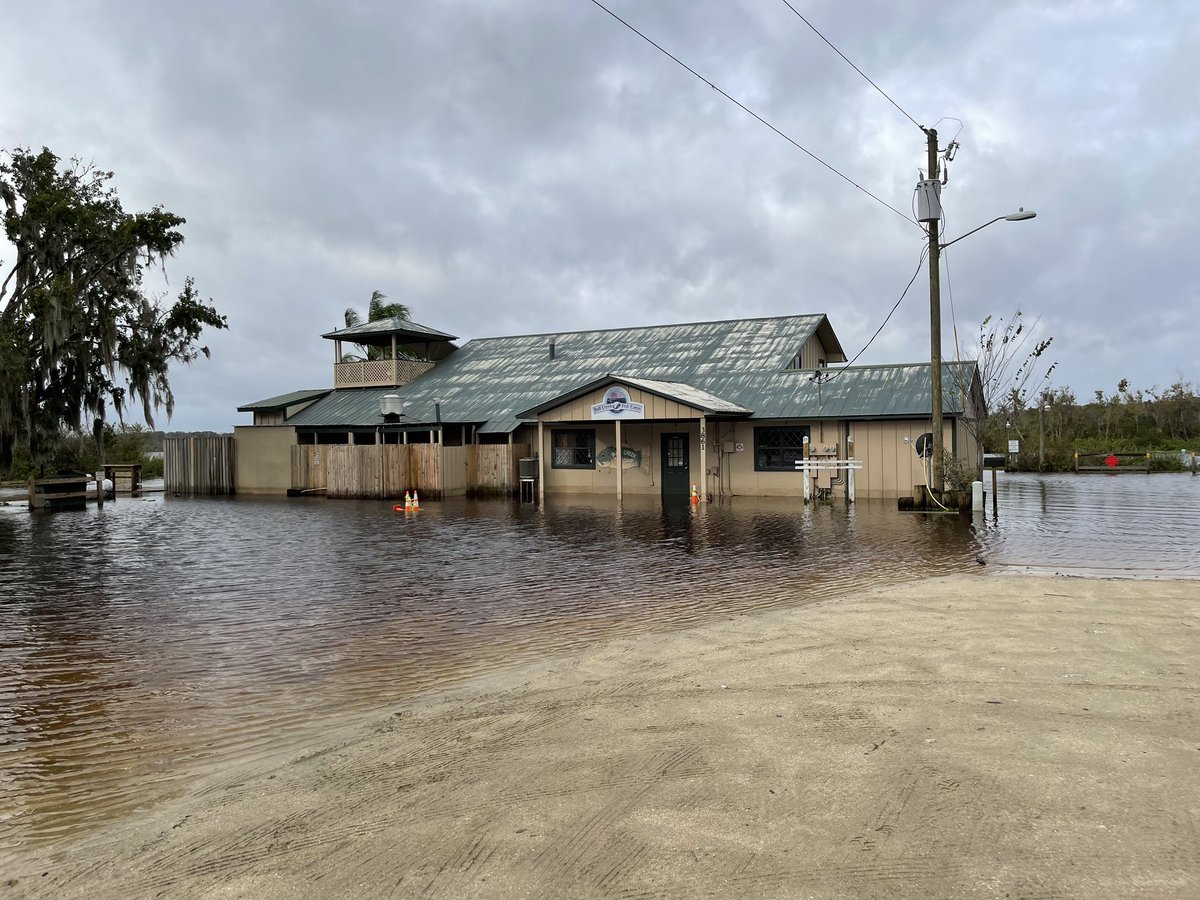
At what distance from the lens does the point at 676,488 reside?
2847cm

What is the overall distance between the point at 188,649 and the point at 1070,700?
23.1 feet

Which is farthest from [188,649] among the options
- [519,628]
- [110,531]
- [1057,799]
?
[110,531]

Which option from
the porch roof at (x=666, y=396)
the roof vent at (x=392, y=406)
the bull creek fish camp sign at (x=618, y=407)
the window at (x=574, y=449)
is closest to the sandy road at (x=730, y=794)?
the porch roof at (x=666, y=396)

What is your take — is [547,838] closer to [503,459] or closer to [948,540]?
[948,540]

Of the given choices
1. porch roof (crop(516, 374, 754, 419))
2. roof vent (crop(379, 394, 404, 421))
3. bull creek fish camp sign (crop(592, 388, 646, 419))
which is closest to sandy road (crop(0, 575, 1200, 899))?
porch roof (crop(516, 374, 754, 419))

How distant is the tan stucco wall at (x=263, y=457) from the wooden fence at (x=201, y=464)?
1.20ft

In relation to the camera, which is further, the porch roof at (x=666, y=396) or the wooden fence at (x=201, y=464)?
the wooden fence at (x=201, y=464)

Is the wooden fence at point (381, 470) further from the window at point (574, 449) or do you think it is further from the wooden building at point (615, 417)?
the window at point (574, 449)

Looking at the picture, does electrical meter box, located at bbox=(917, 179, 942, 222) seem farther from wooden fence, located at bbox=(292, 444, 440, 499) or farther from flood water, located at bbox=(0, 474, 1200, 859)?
wooden fence, located at bbox=(292, 444, 440, 499)

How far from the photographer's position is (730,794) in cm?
428

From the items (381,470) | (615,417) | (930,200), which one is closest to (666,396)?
(615,417)

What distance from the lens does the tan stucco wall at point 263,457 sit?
33.6 m

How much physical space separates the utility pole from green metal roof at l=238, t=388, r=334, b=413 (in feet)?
79.0

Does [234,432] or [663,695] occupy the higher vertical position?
[234,432]
